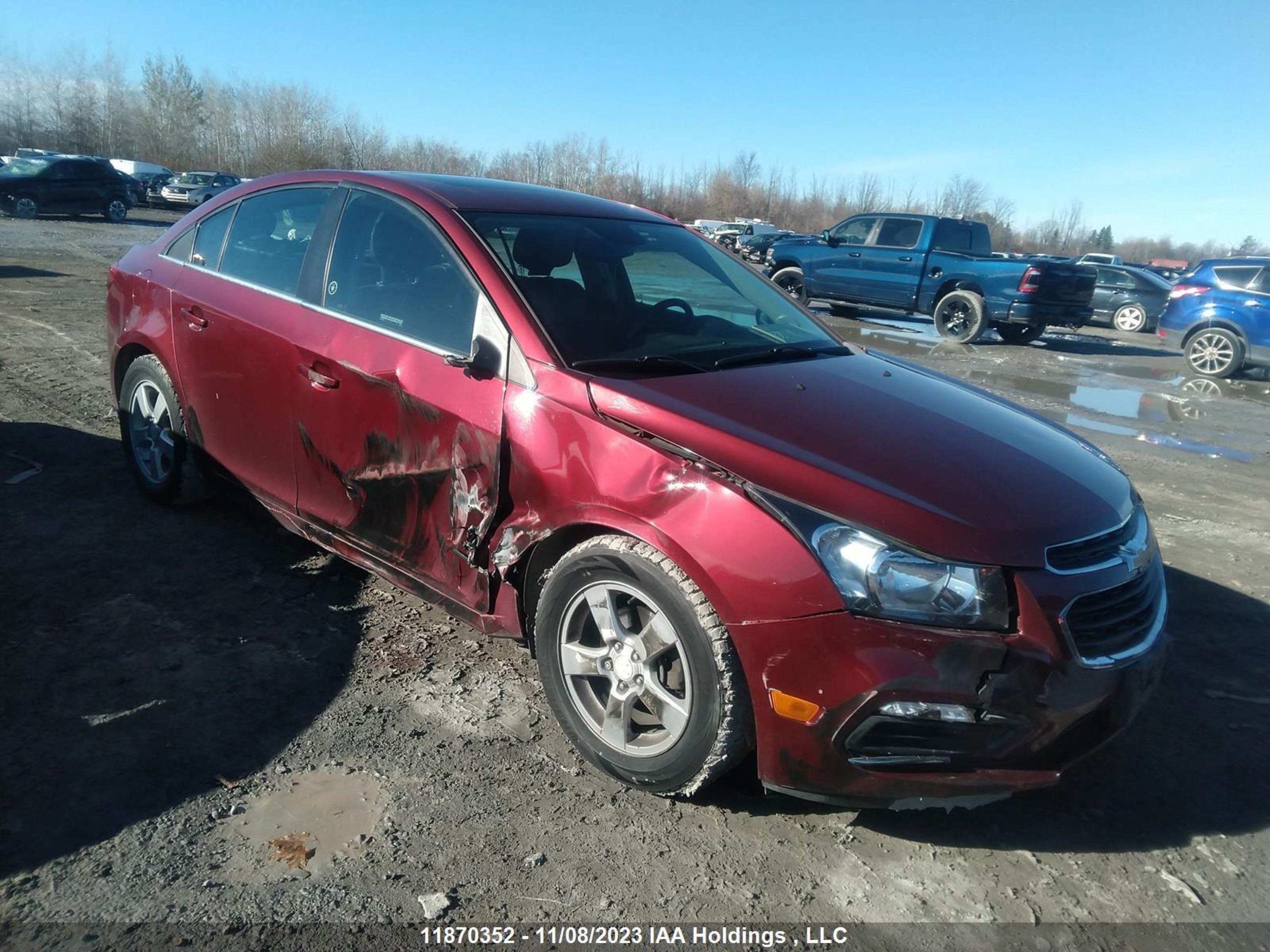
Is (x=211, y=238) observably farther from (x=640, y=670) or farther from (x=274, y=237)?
(x=640, y=670)

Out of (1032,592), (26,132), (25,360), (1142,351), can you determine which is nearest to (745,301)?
(1032,592)

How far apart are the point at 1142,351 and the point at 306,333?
1772 centimetres

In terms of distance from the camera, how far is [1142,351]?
17.4 m

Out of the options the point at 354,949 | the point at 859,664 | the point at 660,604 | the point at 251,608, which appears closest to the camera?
the point at 354,949

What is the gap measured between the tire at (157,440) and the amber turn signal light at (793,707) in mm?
3275

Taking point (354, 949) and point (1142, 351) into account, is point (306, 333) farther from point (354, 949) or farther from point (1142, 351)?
point (1142, 351)

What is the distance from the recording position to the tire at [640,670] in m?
2.49

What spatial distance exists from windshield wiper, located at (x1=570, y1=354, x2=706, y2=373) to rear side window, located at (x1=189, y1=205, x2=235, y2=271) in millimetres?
2331

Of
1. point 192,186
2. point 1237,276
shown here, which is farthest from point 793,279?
point 192,186

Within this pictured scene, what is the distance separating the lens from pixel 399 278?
11.4 feet

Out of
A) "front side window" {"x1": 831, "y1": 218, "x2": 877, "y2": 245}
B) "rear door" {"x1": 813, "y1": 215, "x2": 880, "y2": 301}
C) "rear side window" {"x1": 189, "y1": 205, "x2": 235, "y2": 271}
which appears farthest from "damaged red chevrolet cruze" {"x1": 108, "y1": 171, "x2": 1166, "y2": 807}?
"front side window" {"x1": 831, "y1": 218, "x2": 877, "y2": 245}

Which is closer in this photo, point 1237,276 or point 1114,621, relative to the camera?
point 1114,621

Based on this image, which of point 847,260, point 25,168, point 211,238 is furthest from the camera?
point 25,168

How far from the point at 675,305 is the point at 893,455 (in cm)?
135
